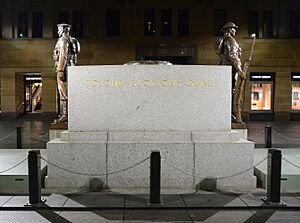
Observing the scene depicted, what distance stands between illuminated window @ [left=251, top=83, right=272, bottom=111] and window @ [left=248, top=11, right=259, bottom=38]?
4.02 m

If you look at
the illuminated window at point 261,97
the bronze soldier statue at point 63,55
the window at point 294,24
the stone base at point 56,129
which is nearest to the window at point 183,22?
the illuminated window at point 261,97

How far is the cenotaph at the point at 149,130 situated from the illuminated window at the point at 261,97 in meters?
21.3

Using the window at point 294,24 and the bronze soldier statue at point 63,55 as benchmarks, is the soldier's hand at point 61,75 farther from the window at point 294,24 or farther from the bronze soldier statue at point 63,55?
the window at point 294,24

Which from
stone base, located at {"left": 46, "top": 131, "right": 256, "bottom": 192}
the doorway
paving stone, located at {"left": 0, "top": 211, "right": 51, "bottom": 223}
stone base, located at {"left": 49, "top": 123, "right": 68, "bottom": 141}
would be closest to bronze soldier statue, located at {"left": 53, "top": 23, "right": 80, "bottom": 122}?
stone base, located at {"left": 49, "top": 123, "right": 68, "bottom": 141}

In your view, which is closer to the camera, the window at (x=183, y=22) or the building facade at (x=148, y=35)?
the building facade at (x=148, y=35)

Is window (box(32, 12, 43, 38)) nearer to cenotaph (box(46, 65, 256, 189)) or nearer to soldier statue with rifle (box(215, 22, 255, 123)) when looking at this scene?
soldier statue with rifle (box(215, 22, 255, 123))

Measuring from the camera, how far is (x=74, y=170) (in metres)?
7.32

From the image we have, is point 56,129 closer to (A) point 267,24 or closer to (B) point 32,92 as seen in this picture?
(B) point 32,92

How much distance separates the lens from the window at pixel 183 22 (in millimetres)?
27219

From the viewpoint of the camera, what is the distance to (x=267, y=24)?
89.0ft

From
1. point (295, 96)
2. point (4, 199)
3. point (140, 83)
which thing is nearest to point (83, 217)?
point (4, 199)

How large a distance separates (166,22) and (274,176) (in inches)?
889

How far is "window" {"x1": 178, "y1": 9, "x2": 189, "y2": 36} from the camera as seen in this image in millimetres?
27219

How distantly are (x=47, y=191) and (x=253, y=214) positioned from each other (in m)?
3.98
